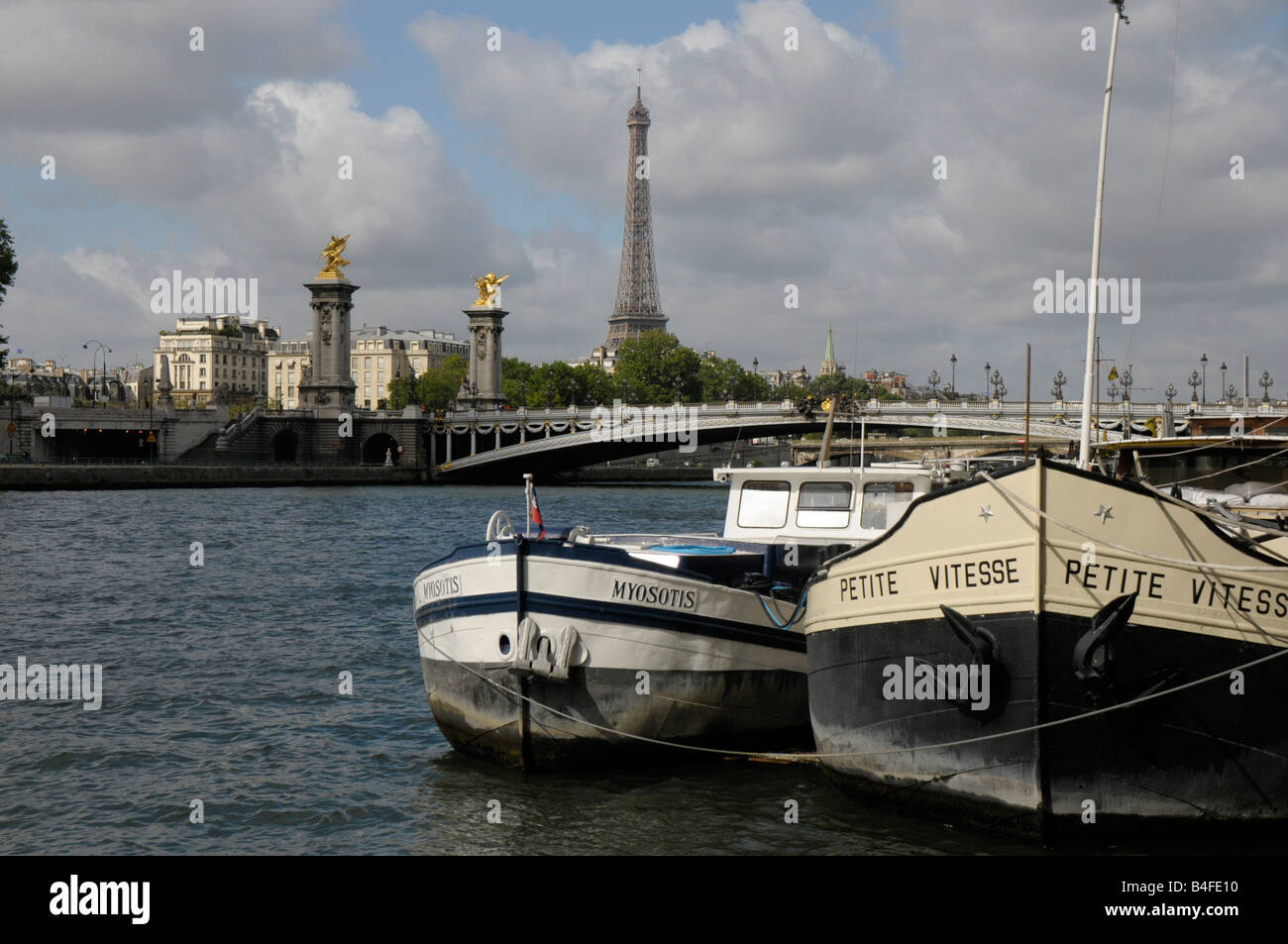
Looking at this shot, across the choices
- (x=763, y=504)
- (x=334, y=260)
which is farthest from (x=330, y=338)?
(x=763, y=504)

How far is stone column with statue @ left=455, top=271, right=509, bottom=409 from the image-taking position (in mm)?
95562

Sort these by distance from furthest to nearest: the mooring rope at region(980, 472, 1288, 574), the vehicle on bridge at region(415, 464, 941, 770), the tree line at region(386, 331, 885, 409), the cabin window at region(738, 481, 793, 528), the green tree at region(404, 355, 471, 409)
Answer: the green tree at region(404, 355, 471, 409) → the tree line at region(386, 331, 885, 409) → the cabin window at region(738, 481, 793, 528) → the vehicle on bridge at region(415, 464, 941, 770) → the mooring rope at region(980, 472, 1288, 574)

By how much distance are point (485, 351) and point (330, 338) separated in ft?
41.3

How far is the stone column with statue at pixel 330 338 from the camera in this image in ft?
286

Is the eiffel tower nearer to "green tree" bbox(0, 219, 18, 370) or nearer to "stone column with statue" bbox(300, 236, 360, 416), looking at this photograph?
"stone column with statue" bbox(300, 236, 360, 416)

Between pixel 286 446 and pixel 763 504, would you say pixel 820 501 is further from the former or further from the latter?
pixel 286 446

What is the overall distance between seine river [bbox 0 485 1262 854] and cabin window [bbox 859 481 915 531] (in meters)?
2.65

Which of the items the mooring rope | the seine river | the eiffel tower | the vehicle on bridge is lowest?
the seine river

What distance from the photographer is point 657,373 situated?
408 feet

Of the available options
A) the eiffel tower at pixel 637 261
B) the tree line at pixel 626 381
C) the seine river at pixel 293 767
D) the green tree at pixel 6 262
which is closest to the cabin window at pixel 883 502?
the seine river at pixel 293 767

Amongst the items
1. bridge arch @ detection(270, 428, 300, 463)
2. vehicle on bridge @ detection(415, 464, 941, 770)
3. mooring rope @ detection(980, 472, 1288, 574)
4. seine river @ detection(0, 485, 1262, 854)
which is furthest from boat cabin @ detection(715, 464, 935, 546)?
bridge arch @ detection(270, 428, 300, 463)

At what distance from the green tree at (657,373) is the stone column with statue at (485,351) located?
82.2 feet

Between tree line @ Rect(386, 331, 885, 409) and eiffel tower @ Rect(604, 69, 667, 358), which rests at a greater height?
eiffel tower @ Rect(604, 69, 667, 358)
